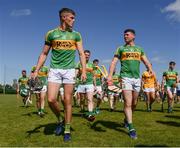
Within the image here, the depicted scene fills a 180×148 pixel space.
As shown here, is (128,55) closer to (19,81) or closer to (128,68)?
(128,68)

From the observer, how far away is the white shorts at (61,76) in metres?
8.58

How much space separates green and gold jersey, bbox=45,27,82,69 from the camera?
28.0 ft

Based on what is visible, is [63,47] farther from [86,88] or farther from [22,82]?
[22,82]

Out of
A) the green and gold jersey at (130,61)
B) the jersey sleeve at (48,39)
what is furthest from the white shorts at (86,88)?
the jersey sleeve at (48,39)

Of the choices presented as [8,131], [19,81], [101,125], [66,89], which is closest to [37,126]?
[8,131]

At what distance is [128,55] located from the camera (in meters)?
9.59

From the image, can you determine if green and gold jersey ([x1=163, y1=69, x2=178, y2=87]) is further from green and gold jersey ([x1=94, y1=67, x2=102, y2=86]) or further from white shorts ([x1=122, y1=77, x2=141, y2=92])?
white shorts ([x1=122, y1=77, x2=141, y2=92])

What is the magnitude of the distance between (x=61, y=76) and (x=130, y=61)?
6.53 ft

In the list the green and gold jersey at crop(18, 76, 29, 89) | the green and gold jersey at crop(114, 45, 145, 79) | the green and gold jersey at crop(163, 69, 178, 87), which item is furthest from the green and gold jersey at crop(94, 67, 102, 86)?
the green and gold jersey at crop(114, 45, 145, 79)

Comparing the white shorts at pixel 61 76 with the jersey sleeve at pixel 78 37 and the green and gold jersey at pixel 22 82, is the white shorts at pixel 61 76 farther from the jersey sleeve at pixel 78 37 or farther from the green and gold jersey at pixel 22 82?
the green and gold jersey at pixel 22 82

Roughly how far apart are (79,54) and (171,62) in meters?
9.92

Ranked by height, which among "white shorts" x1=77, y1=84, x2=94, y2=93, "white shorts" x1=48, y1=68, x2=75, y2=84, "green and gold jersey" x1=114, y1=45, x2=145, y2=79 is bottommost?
"white shorts" x1=77, y1=84, x2=94, y2=93

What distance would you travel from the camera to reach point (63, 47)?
335 inches

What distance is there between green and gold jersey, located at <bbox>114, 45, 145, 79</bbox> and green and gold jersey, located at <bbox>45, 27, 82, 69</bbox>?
1557mm
